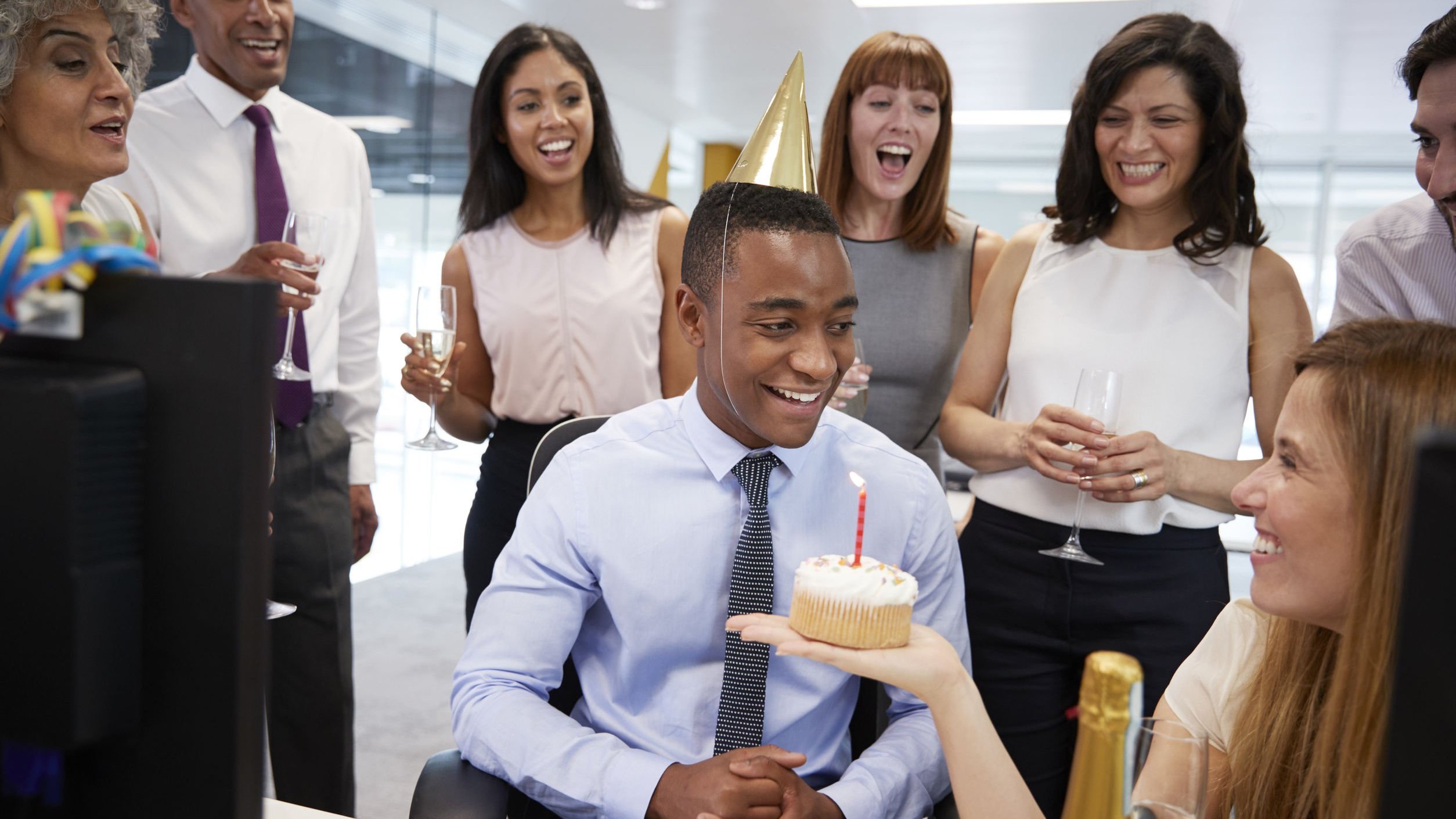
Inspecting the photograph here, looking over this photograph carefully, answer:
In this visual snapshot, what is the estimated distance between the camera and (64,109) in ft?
5.91

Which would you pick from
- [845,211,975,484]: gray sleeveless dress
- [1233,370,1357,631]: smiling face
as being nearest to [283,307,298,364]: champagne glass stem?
[845,211,975,484]: gray sleeveless dress

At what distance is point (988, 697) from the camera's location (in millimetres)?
2035

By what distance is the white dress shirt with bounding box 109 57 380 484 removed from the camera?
2346 millimetres

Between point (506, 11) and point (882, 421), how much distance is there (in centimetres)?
528

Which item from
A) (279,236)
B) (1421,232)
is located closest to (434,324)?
(279,236)

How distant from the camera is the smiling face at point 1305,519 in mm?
1179

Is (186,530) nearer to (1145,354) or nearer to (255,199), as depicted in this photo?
(1145,354)

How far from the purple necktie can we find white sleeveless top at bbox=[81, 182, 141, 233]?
0.28 metres

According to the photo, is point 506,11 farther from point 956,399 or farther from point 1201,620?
point 1201,620

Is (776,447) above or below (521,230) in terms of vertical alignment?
below

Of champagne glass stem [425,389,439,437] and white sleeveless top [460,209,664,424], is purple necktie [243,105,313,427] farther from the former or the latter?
white sleeveless top [460,209,664,424]

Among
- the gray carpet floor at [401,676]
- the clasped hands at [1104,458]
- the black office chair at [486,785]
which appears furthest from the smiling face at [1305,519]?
the gray carpet floor at [401,676]

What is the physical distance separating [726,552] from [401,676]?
3.19 meters

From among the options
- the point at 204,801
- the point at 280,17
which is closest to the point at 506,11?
the point at 280,17
